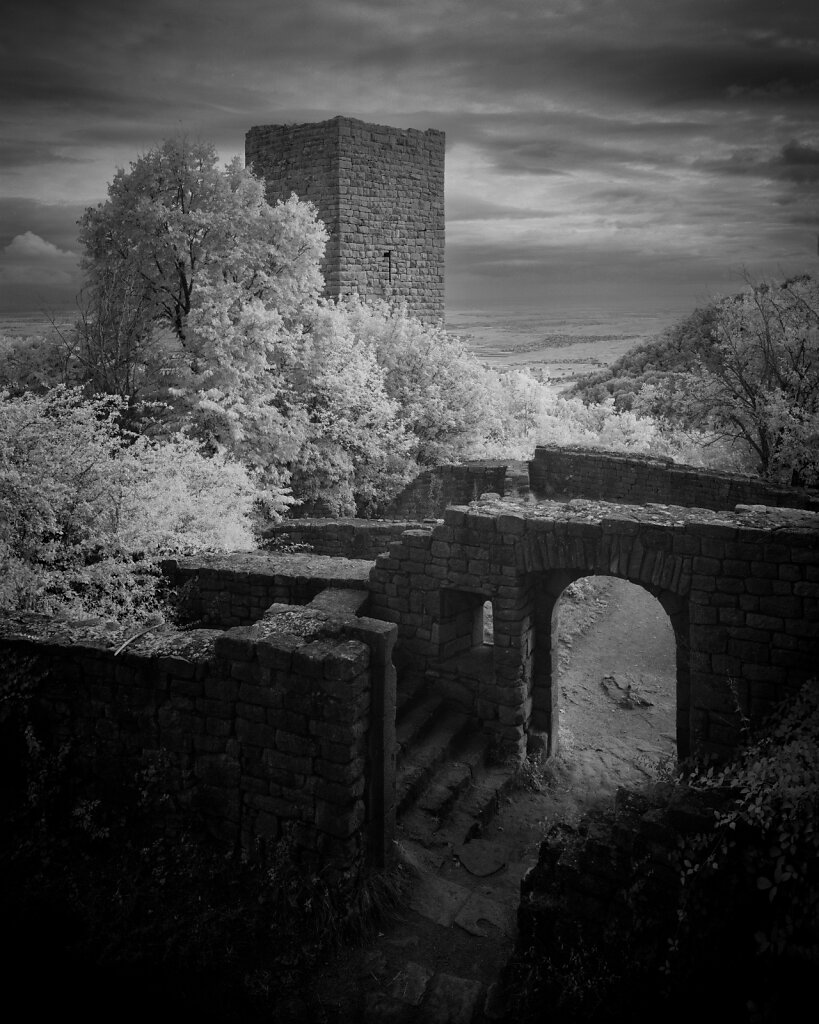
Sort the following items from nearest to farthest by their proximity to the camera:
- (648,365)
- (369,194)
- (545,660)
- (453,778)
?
1. (453,778)
2. (545,660)
3. (369,194)
4. (648,365)

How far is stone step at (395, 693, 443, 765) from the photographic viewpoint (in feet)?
23.6

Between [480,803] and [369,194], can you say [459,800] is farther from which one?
[369,194]

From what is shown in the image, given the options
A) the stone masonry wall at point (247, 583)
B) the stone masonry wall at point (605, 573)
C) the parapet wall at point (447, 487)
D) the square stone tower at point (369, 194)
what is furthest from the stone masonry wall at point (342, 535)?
the square stone tower at point (369, 194)

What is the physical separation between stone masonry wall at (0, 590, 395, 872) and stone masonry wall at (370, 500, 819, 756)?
212 cm

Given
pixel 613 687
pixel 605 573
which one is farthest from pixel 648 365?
pixel 605 573

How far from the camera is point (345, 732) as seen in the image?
5180mm

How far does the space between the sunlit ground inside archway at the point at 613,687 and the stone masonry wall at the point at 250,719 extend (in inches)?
121

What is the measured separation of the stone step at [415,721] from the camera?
7.19 m

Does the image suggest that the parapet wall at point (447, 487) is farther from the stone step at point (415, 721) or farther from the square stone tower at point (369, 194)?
the square stone tower at point (369, 194)

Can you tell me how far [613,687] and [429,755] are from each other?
370 cm

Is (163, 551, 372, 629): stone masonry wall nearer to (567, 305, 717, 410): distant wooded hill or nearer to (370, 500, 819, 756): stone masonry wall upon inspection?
(370, 500, 819, 756): stone masonry wall

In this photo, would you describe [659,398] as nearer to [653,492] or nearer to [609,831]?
[653,492]

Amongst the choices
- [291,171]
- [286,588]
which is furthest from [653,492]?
[291,171]

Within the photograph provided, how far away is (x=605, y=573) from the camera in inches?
286
